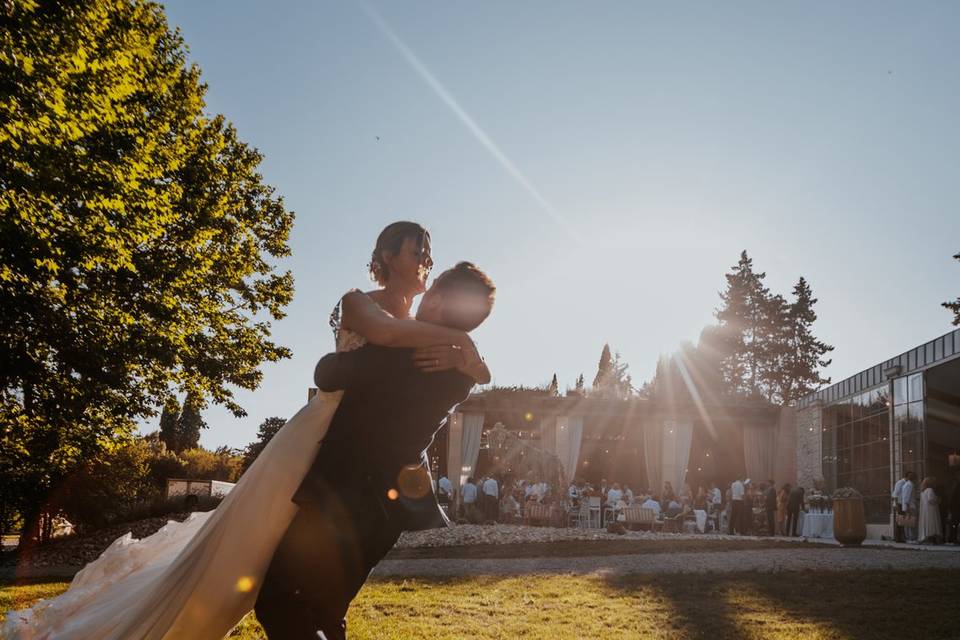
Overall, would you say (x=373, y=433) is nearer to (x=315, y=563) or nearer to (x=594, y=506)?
(x=315, y=563)

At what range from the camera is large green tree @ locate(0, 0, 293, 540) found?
1095 cm

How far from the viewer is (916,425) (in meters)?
22.6

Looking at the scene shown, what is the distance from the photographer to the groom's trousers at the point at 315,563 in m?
2.57

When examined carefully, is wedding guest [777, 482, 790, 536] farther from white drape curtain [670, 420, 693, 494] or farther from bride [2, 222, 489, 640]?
bride [2, 222, 489, 640]

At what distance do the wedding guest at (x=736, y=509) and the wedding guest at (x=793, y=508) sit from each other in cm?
137

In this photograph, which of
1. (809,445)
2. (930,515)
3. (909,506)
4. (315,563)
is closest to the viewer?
(315,563)

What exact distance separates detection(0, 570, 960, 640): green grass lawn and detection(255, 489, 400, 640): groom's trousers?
158 inches

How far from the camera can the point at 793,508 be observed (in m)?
22.5

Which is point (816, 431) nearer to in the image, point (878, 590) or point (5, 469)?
point (878, 590)

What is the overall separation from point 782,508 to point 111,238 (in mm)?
20470

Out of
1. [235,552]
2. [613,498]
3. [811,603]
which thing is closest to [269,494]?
[235,552]

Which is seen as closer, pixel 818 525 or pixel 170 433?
pixel 818 525

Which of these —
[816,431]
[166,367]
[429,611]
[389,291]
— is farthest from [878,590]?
[816,431]

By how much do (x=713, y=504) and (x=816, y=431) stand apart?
21.8 feet
